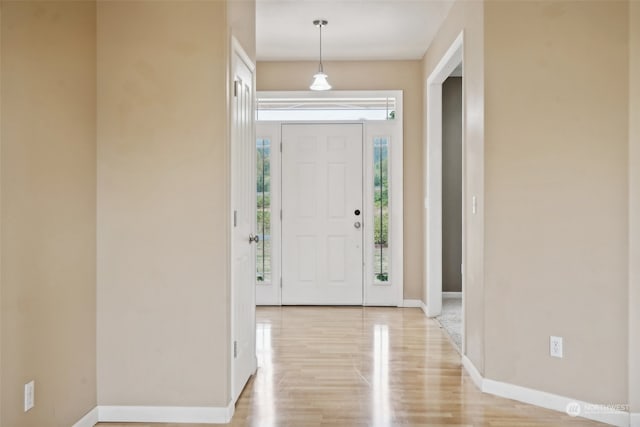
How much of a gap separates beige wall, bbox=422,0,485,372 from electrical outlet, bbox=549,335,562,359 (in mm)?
404

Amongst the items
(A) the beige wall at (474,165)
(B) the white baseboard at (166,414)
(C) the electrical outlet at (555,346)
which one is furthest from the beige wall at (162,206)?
(C) the electrical outlet at (555,346)

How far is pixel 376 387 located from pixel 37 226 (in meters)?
2.18

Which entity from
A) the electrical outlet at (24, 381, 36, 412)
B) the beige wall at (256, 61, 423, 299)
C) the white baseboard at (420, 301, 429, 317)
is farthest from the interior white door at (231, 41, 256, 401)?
the white baseboard at (420, 301, 429, 317)

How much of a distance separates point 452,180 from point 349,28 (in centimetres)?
256

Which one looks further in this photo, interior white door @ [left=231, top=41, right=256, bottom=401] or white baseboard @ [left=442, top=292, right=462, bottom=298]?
white baseboard @ [left=442, top=292, right=462, bottom=298]

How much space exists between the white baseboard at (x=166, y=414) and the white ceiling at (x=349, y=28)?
10.1 ft

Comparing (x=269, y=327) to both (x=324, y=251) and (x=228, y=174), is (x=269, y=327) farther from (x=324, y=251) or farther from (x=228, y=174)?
(x=228, y=174)

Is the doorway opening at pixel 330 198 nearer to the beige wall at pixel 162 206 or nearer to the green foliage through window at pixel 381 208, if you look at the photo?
the green foliage through window at pixel 381 208

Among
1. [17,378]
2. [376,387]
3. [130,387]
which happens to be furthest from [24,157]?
[376,387]

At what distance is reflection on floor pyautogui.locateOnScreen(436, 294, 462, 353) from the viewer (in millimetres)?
4463

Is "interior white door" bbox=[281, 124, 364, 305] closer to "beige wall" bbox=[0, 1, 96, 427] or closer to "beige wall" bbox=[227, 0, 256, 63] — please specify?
"beige wall" bbox=[227, 0, 256, 63]

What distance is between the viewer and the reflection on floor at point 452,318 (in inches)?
176

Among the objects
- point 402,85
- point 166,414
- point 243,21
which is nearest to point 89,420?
point 166,414

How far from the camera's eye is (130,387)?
282cm
